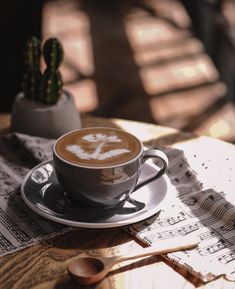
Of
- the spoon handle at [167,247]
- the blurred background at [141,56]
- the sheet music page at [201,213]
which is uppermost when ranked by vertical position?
the spoon handle at [167,247]

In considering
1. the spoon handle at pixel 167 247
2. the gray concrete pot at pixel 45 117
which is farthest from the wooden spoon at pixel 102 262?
the gray concrete pot at pixel 45 117

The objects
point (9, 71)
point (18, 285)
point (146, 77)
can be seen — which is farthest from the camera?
point (146, 77)

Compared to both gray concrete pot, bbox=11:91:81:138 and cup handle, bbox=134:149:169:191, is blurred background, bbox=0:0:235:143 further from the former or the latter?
cup handle, bbox=134:149:169:191

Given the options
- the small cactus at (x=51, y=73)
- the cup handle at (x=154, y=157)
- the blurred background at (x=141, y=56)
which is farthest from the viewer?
the blurred background at (x=141, y=56)

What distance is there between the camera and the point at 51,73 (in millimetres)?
882

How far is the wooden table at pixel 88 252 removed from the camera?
1.98 feet

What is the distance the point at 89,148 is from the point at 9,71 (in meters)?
1.18

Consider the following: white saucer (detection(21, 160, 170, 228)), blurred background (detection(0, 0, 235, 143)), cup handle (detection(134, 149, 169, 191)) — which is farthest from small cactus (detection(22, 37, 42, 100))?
blurred background (detection(0, 0, 235, 143))

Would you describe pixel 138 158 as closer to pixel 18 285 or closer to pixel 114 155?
pixel 114 155

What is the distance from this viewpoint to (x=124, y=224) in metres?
0.67

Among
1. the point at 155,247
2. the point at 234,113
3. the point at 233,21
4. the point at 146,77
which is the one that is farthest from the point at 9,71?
the point at 155,247

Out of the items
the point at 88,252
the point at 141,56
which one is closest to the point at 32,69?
the point at 88,252

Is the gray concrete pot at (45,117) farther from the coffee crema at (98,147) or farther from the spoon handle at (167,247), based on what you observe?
the spoon handle at (167,247)

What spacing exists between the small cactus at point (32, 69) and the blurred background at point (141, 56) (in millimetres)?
897
